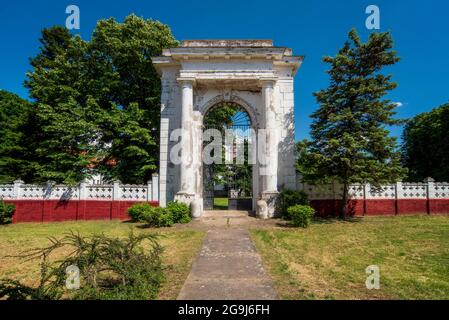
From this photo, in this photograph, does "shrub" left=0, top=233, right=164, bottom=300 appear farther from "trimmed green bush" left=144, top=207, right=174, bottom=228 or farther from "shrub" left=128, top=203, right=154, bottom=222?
"shrub" left=128, top=203, right=154, bottom=222

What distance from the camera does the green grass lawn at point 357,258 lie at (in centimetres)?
499

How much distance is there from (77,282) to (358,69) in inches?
580

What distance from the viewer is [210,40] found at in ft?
52.2

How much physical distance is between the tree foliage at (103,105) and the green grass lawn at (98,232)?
14.1 ft

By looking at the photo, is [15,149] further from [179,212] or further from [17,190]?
[179,212]

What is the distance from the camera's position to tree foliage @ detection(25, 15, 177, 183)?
17.0 metres

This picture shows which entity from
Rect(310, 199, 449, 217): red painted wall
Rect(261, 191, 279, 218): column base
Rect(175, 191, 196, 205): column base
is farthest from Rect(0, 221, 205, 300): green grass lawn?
Rect(310, 199, 449, 217): red painted wall

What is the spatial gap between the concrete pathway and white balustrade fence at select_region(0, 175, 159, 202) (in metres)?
6.77

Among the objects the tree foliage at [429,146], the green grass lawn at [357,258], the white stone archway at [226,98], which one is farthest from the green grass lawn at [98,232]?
the tree foliage at [429,146]

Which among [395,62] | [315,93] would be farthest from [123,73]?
[395,62]

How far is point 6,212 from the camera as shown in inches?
565

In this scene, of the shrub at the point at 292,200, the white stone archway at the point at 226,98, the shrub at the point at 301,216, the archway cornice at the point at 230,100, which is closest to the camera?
the shrub at the point at 301,216

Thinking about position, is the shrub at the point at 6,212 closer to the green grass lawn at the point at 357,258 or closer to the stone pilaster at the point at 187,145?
the stone pilaster at the point at 187,145
